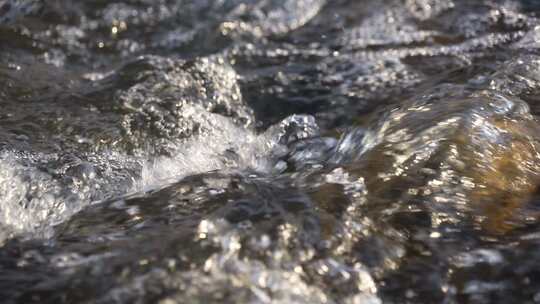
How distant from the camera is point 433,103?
2.83 metres

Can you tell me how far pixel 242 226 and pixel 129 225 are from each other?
35 cm

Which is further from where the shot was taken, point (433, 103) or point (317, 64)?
point (317, 64)

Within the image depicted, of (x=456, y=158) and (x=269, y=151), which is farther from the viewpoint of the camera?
(x=269, y=151)

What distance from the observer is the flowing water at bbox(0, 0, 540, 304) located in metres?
1.78

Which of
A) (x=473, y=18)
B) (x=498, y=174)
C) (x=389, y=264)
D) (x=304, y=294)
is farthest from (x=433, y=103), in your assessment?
(x=473, y=18)

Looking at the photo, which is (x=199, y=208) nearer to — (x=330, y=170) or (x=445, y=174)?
(x=330, y=170)

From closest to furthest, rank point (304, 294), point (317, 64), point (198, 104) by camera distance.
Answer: point (304, 294), point (198, 104), point (317, 64)

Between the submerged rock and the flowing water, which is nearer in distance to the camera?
the flowing water

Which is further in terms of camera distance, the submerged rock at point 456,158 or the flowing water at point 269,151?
the submerged rock at point 456,158

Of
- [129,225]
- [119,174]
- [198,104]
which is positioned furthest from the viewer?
[198,104]

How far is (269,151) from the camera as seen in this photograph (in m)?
3.11

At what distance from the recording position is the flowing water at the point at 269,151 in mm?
1782

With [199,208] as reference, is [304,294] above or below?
below

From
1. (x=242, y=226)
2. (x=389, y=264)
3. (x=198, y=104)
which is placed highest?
(x=198, y=104)
